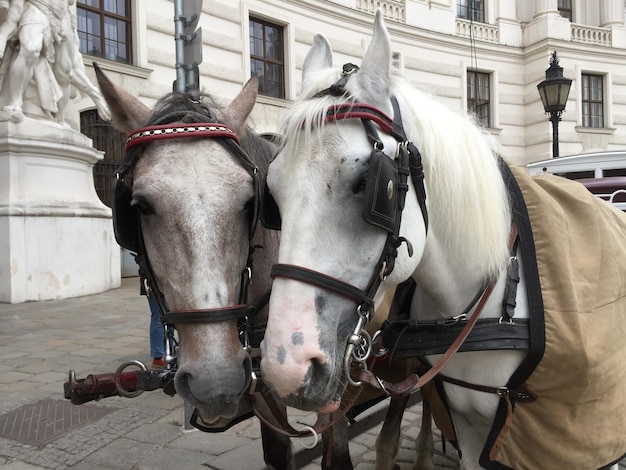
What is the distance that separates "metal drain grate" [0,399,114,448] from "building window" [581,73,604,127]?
19463 millimetres

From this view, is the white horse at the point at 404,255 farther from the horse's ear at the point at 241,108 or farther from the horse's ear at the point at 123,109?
the horse's ear at the point at 123,109

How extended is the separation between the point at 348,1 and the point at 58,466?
1438 centimetres

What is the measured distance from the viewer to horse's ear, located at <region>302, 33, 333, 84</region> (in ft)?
5.84

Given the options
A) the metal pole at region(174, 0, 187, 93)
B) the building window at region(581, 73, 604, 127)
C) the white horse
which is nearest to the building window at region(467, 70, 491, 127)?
the building window at region(581, 73, 604, 127)

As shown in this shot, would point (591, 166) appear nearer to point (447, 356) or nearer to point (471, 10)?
point (447, 356)

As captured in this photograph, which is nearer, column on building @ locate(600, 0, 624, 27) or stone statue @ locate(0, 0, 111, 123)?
stone statue @ locate(0, 0, 111, 123)

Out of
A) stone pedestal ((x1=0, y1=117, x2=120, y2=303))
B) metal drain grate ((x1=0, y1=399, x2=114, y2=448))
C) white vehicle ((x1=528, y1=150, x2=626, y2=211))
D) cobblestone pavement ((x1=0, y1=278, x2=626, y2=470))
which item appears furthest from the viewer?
stone pedestal ((x1=0, y1=117, x2=120, y2=303))

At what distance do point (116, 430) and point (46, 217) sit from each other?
563 centimetres

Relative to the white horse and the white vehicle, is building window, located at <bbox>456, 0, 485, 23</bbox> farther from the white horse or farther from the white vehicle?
the white horse

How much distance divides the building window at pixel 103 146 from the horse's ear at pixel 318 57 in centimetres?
956

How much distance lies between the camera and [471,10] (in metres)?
17.7

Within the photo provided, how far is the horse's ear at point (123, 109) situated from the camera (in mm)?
2008

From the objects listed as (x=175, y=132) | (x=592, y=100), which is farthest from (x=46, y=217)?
(x=592, y=100)

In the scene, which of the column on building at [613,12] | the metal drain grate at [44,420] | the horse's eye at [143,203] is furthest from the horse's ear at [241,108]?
the column on building at [613,12]
